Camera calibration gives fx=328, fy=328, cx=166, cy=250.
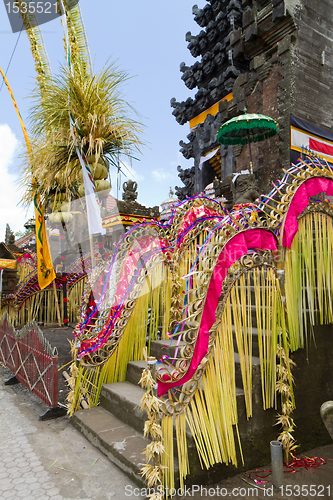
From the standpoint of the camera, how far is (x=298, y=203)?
343cm

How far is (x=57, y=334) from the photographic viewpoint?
8.45 m

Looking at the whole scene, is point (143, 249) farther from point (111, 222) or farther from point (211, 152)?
point (211, 152)

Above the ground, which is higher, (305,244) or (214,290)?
(305,244)

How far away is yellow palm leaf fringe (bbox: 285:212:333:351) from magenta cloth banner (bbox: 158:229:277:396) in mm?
617

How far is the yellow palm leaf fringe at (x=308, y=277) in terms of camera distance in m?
3.32

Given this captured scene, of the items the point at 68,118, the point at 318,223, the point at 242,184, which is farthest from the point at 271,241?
the point at 242,184

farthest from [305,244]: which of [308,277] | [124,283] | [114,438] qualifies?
[114,438]

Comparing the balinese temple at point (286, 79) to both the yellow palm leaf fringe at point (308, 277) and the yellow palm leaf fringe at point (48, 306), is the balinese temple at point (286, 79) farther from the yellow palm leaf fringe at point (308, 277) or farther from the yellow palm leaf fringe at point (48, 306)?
the yellow palm leaf fringe at point (48, 306)

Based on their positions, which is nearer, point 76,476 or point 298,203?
point 76,476

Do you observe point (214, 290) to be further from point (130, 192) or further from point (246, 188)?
point (130, 192)

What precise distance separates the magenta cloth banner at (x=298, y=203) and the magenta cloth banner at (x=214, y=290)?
0.44 metres

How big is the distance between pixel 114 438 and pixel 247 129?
8296mm

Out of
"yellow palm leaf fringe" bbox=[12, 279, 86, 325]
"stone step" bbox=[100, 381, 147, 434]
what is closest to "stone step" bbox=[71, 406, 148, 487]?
"stone step" bbox=[100, 381, 147, 434]

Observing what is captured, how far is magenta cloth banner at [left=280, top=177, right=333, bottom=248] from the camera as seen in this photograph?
330 centimetres
